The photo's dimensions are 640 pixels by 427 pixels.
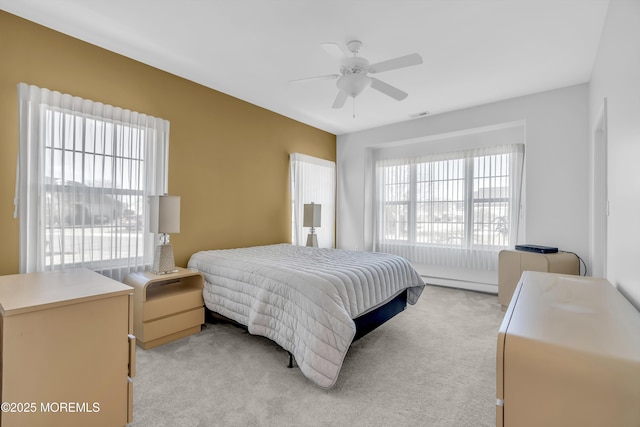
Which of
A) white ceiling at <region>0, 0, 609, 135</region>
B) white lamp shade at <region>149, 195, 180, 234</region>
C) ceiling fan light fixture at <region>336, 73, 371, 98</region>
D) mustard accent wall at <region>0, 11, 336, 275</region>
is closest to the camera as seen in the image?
white ceiling at <region>0, 0, 609, 135</region>

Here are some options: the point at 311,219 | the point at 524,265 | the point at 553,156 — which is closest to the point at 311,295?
the point at 311,219

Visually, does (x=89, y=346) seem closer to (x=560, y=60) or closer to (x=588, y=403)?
(x=588, y=403)

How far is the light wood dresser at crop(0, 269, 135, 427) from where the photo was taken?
4.34 feet

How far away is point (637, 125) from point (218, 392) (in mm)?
2717

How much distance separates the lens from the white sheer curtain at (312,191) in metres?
4.88

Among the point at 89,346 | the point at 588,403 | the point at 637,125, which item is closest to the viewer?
the point at 588,403

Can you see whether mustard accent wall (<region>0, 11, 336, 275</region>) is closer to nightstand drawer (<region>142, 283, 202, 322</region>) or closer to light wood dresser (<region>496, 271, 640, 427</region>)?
nightstand drawer (<region>142, 283, 202, 322</region>)

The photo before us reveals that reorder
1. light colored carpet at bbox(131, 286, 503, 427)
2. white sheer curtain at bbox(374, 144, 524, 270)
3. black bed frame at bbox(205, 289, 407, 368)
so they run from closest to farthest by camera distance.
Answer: light colored carpet at bbox(131, 286, 503, 427) → black bed frame at bbox(205, 289, 407, 368) → white sheer curtain at bbox(374, 144, 524, 270)

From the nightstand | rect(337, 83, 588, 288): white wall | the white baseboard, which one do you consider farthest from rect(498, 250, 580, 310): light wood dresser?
the nightstand

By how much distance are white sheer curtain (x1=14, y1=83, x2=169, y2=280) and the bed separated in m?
0.80

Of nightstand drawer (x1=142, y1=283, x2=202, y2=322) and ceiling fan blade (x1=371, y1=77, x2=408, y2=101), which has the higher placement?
ceiling fan blade (x1=371, y1=77, x2=408, y2=101)

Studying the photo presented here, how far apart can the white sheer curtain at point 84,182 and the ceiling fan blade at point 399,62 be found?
7.56ft

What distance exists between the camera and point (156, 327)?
8.55 ft

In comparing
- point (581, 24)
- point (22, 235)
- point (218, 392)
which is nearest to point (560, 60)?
point (581, 24)
